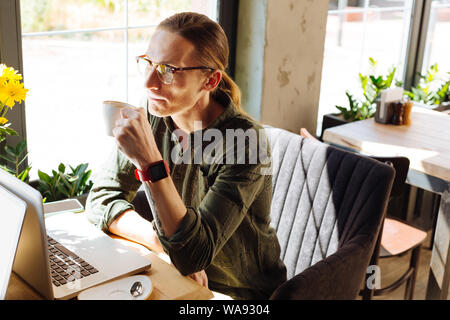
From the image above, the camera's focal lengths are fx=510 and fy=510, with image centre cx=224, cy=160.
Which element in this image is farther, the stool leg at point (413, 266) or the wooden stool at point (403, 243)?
the stool leg at point (413, 266)

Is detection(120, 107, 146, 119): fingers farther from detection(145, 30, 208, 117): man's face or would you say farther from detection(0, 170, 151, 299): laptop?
detection(0, 170, 151, 299): laptop

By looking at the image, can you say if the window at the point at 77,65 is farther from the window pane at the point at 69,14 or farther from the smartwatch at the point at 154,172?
the smartwatch at the point at 154,172

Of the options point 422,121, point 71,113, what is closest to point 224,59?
point 71,113

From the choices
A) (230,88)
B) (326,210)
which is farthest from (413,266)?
(230,88)

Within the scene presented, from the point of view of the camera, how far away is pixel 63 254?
1199 millimetres

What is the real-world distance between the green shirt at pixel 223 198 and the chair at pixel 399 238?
712 mm

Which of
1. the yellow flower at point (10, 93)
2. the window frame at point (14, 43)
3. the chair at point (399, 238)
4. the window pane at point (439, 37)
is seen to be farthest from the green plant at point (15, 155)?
the window pane at point (439, 37)

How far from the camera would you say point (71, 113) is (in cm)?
215

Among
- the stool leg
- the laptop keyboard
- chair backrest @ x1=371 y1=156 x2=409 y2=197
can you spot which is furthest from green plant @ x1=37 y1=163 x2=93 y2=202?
the stool leg

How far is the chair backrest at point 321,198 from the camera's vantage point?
4.60 feet

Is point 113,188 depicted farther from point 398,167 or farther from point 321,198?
point 398,167

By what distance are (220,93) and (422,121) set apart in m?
1.84
